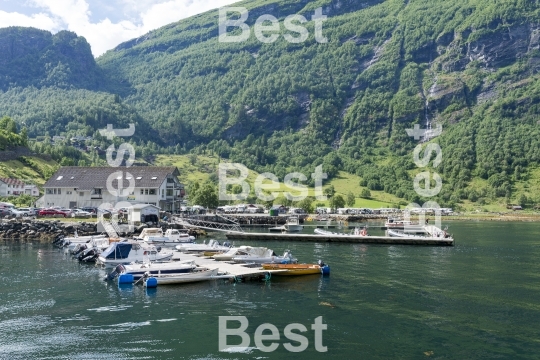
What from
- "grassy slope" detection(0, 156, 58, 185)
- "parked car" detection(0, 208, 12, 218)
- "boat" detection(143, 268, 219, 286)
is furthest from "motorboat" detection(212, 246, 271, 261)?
"grassy slope" detection(0, 156, 58, 185)

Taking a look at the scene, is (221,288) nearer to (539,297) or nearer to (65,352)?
(65,352)

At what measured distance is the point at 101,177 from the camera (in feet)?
367

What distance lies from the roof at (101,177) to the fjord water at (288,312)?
2047 inches

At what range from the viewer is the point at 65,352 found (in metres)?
27.6

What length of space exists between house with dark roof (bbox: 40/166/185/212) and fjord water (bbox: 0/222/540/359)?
168 ft

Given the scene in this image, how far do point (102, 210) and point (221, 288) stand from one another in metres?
66.8

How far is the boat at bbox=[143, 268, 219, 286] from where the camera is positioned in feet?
148

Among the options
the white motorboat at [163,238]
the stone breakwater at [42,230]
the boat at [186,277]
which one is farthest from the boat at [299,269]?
the stone breakwater at [42,230]

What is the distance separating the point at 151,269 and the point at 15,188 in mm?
107990

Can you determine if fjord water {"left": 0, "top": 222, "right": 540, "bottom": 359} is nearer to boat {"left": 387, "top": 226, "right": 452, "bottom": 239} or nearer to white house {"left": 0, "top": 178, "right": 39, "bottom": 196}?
boat {"left": 387, "top": 226, "right": 452, "bottom": 239}

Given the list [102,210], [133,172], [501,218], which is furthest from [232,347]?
[501,218]

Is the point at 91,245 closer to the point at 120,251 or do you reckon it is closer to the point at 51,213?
the point at 120,251

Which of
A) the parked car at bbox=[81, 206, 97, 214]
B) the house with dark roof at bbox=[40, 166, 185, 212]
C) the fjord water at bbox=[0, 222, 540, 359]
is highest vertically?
the house with dark roof at bbox=[40, 166, 185, 212]

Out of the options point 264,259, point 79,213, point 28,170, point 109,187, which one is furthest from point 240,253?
point 28,170
